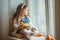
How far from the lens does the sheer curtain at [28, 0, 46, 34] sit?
2.15 meters

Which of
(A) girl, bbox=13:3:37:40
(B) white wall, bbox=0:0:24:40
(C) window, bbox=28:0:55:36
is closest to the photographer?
(A) girl, bbox=13:3:37:40

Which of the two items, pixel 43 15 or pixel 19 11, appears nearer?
pixel 19 11

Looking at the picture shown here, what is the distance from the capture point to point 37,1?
2.16m

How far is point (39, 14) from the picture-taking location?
7.12 feet

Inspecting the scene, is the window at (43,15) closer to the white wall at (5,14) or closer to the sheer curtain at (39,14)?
the sheer curtain at (39,14)

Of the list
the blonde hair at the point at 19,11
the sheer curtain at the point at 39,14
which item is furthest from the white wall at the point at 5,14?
the sheer curtain at the point at 39,14

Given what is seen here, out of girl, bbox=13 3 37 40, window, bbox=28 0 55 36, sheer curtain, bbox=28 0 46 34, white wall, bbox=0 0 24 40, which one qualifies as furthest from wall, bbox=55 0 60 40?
white wall, bbox=0 0 24 40

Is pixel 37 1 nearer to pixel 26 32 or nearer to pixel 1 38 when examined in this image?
pixel 26 32

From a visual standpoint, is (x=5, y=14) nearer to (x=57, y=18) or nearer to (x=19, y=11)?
(x=19, y=11)

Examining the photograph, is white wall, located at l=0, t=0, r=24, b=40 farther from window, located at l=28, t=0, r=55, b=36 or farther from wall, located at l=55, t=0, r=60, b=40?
wall, located at l=55, t=0, r=60, b=40

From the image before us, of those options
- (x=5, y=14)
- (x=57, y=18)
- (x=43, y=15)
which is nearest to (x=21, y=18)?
(x=5, y=14)

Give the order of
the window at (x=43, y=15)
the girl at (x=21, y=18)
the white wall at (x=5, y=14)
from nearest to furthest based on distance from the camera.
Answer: the girl at (x=21, y=18) < the white wall at (x=5, y=14) < the window at (x=43, y=15)

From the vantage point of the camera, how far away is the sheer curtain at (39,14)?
7.04ft

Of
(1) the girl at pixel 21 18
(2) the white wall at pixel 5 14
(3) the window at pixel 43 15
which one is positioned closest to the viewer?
(1) the girl at pixel 21 18
